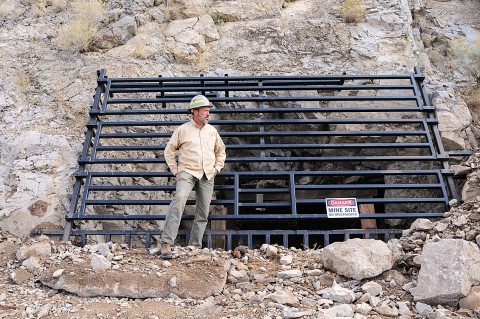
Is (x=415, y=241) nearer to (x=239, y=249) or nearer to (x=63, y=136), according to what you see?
(x=239, y=249)

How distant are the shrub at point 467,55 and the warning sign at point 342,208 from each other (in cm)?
433

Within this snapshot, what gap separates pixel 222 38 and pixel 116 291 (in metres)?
6.37

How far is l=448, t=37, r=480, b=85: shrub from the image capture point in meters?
8.08

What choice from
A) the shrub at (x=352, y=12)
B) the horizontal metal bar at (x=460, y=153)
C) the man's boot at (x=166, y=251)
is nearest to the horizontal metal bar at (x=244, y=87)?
the horizontal metal bar at (x=460, y=153)

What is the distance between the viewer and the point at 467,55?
8.30 metres

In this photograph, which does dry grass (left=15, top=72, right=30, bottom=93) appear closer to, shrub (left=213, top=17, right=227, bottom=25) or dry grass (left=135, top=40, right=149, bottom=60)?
dry grass (left=135, top=40, right=149, bottom=60)

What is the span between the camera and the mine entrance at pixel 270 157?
544cm

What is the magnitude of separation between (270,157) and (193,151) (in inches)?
57.1

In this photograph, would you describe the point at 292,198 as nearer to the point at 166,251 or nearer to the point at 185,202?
the point at 185,202

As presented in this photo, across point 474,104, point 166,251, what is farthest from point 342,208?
point 474,104

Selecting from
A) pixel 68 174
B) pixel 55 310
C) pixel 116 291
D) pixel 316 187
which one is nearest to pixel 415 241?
pixel 316 187

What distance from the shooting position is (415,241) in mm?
4480

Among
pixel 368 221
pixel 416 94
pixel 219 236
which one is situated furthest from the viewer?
pixel 219 236

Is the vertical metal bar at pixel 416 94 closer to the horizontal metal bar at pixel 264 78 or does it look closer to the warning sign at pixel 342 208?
the horizontal metal bar at pixel 264 78
